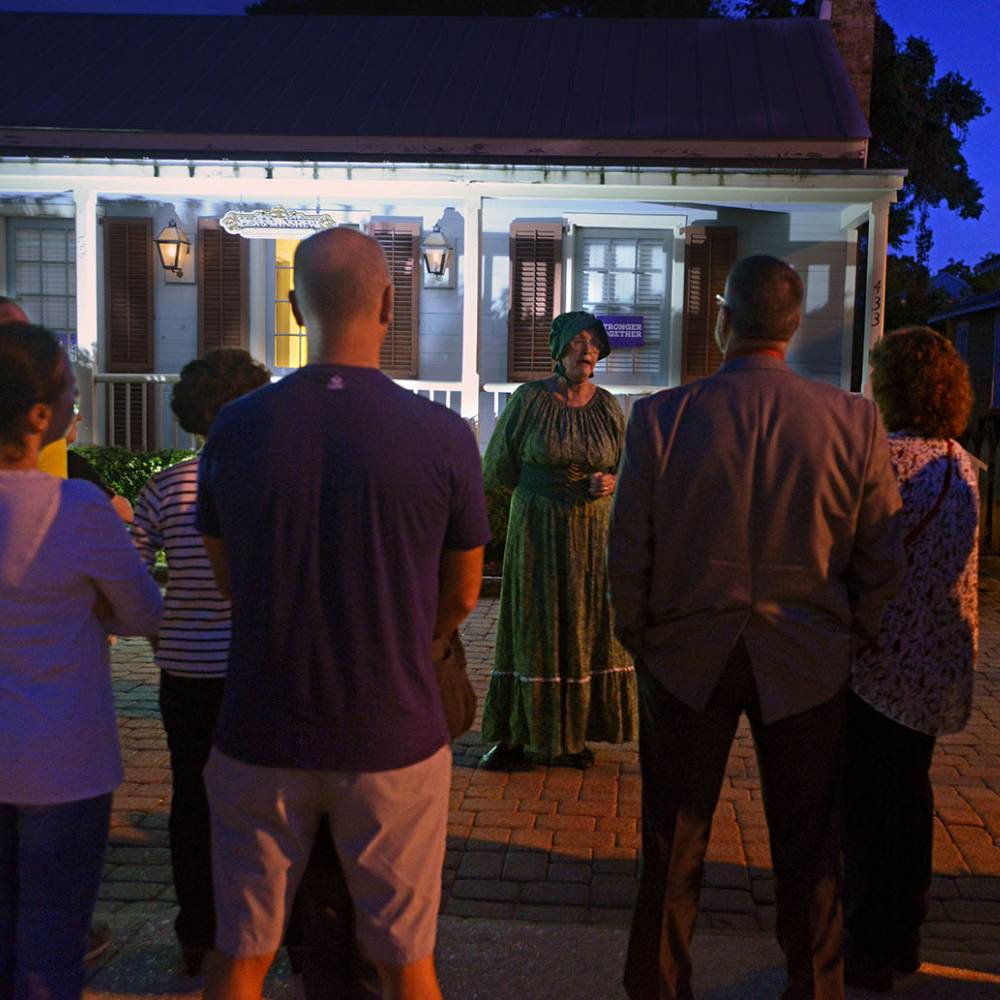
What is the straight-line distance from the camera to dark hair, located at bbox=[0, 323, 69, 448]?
100 inches

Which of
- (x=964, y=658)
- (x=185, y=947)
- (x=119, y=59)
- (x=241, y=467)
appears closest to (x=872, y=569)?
(x=964, y=658)

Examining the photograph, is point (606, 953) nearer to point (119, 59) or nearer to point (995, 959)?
point (995, 959)

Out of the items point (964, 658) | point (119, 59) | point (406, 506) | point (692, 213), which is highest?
point (119, 59)

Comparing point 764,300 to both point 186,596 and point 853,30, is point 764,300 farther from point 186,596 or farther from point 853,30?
point 853,30

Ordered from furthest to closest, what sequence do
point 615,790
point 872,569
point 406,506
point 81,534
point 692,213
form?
point 692,213 → point 615,790 → point 872,569 → point 81,534 → point 406,506

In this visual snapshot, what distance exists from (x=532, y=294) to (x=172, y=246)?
403 cm

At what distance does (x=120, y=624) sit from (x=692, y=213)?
1115 cm

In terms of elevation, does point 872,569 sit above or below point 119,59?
below

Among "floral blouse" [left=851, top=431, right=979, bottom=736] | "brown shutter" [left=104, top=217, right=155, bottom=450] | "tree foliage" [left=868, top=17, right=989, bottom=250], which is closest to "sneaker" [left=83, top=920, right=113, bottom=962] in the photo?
"floral blouse" [left=851, top=431, right=979, bottom=736]

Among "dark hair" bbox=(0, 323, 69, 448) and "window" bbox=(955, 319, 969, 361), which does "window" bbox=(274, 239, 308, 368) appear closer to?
"dark hair" bbox=(0, 323, 69, 448)

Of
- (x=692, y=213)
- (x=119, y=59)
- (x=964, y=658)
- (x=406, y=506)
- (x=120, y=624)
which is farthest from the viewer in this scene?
(x=119, y=59)

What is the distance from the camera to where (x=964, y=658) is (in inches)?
134

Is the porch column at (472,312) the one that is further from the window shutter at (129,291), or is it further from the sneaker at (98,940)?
the sneaker at (98,940)

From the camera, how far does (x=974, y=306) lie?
28.5 m
